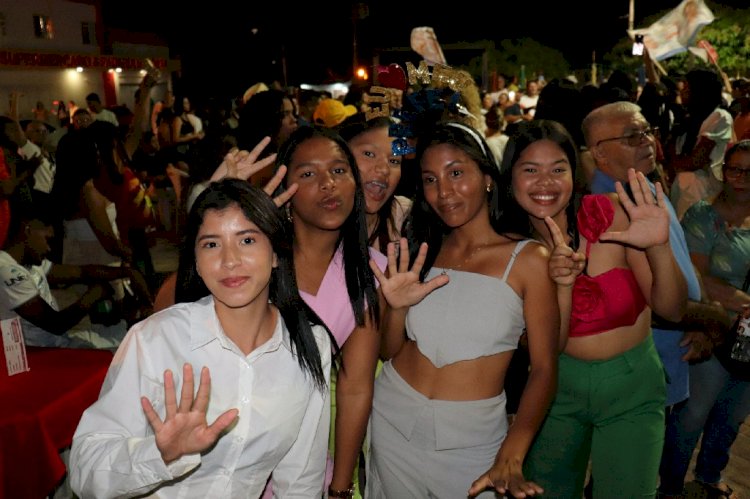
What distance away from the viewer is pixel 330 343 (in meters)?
2.15

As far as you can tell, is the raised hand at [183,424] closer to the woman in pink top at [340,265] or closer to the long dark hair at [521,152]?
the woman in pink top at [340,265]

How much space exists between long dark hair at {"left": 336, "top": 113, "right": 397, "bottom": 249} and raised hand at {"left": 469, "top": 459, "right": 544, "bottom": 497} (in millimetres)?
1254

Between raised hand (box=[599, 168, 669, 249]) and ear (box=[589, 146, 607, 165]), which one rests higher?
ear (box=[589, 146, 607, 165])

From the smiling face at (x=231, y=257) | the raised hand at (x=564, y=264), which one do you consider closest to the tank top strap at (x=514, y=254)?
the raised hand at (x=564, y=264)

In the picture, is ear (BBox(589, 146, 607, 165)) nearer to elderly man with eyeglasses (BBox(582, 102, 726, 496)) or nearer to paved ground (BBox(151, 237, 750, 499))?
elderly man with eyeglasses (BBox(582, 102, 726, 496))

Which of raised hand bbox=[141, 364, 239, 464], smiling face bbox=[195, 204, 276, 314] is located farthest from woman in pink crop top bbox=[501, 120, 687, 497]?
raised hand bbox=[141, 364, 239, 464]

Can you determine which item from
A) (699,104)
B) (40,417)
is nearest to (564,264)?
(40,417)

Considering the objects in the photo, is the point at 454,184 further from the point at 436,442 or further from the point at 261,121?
the point at 261,121

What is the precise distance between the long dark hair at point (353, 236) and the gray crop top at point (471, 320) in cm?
22

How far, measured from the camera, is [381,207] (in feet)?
10.3

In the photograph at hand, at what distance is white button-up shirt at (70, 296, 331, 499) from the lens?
1.58 metres

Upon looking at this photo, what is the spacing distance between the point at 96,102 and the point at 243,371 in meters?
9.74

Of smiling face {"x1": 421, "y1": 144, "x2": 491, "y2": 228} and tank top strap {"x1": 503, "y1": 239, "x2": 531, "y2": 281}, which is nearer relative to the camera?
tank top strap {"x1": 503, "y1": 239, "x2": 531, "y2": 281}

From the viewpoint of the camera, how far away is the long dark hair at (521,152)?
8.31 ft
